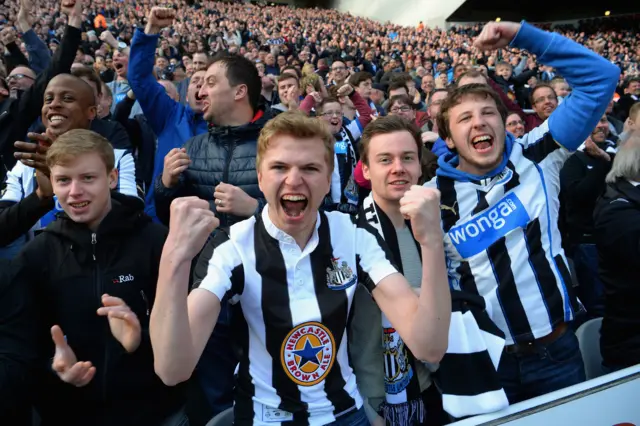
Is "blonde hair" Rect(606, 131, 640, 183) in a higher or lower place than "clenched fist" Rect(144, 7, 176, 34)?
lower

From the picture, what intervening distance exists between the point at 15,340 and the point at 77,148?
768 mm

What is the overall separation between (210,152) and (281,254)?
3.77 ft

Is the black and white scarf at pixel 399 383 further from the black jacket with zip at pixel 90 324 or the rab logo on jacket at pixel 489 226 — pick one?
the black jacket with zip at pixel 90 324

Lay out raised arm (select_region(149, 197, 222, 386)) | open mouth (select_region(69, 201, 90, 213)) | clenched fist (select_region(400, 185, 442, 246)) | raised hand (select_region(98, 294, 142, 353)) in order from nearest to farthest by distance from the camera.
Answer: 1. raised arm (select_region(149, 197, 222, 386))
2. clenched fist (select_region(400, 185, 442, 246))
3. raised hand (select_region(98, 294, 142, 353))
4. open mouth (select_region(69, 201, 90, 213))

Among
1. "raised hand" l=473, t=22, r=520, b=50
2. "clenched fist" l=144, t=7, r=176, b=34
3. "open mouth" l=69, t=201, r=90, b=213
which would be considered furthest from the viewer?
"clenched fist" l=144, t=7, r=176, b=34

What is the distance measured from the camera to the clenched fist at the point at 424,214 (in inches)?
51.0

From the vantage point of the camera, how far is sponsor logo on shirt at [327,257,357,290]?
1482 mm

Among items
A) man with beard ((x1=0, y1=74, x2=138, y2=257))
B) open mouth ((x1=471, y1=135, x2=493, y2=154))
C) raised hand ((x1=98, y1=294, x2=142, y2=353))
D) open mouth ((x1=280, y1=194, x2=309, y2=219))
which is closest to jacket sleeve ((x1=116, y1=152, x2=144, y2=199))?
man with beard ((x1=0, y1=74, x2=138, y2=257))

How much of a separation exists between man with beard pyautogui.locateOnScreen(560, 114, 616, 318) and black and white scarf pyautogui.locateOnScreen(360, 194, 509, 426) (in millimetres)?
1853

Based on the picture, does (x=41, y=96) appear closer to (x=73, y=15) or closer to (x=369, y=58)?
(x=73, y=15)

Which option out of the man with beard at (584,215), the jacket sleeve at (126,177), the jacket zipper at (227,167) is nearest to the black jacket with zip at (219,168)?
the jacket zipper at (227,167)

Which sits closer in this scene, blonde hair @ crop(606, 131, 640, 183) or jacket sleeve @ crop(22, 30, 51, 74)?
blonde hair @ crop(606, 131, 640, 183)

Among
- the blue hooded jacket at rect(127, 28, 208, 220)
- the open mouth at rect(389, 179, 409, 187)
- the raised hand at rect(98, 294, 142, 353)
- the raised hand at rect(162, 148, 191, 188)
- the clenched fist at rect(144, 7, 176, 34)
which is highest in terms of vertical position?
the clenched fist at rect(144, 7, 176, 34)

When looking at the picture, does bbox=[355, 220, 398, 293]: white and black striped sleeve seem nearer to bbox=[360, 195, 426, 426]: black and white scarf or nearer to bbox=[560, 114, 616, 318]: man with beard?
bbox=[360, 195, 426, 426]: black and white scarf
